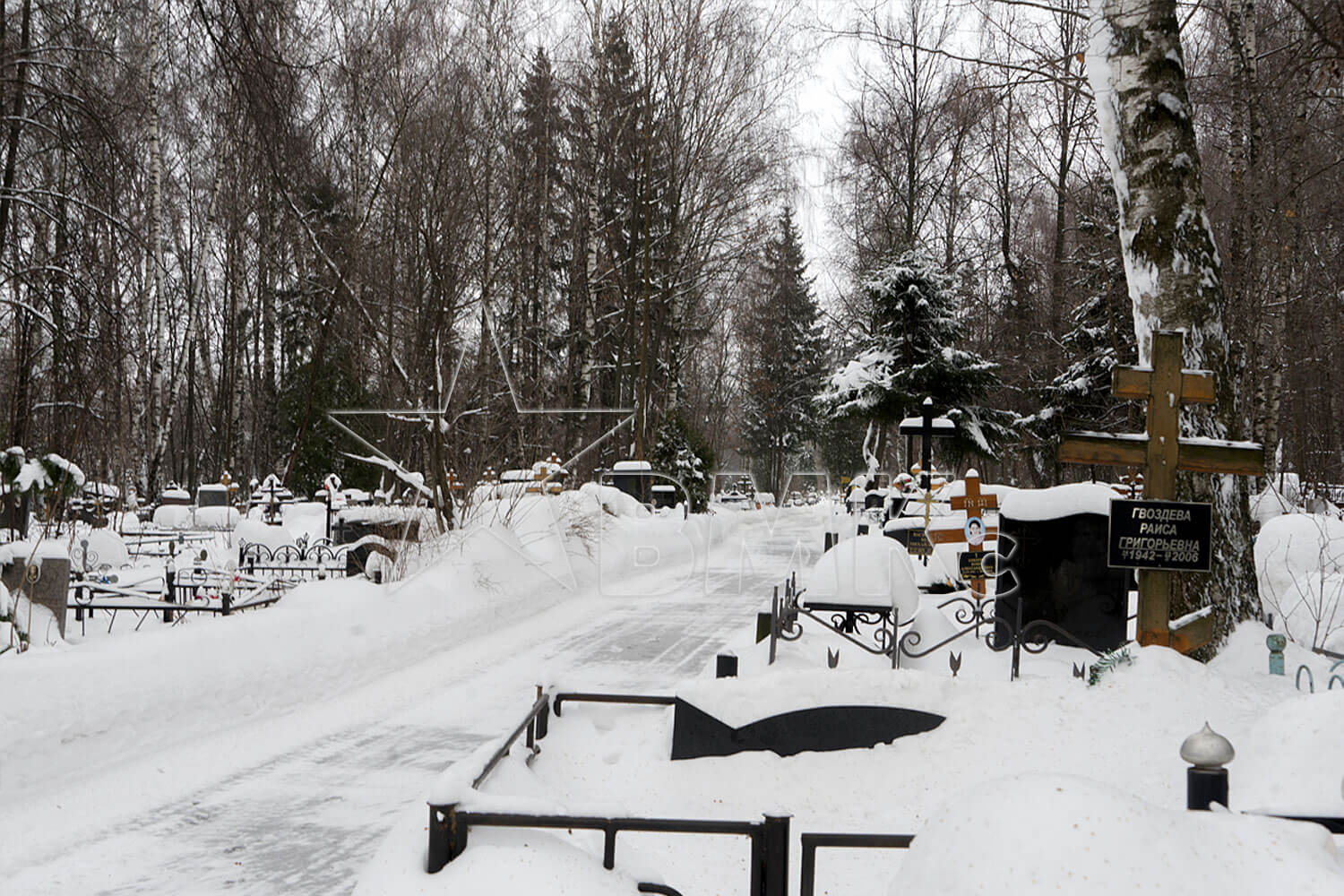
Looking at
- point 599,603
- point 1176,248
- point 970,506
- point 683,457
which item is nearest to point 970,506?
point 970,506

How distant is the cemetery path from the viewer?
15.5ft

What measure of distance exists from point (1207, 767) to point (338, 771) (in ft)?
17.0

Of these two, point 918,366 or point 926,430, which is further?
point 918,366

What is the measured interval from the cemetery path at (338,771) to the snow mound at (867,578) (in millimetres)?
1573

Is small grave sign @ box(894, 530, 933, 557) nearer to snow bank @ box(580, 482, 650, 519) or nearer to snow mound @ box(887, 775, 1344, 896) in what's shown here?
snow bank @ box(580, 482, 650, 519)

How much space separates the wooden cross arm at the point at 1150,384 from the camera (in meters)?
6.59

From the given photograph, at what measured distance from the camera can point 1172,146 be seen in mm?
7656

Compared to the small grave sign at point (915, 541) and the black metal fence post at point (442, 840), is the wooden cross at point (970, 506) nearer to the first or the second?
the small grave sign at point (915, 541)

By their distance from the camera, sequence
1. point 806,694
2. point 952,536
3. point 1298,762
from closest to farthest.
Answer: point 1298,762
point 806,694
point 952,536

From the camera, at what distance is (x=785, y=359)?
5675cm

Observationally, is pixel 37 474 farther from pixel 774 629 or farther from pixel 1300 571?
pixel 1300 571

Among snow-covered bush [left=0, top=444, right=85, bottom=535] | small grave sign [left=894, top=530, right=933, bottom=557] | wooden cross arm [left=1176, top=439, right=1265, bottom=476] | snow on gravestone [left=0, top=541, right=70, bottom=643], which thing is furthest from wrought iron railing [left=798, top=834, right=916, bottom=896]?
small grave sign [left=894, top=530, right=933, bottom=557]

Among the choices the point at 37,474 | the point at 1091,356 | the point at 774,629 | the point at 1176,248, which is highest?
the point at 1091,356

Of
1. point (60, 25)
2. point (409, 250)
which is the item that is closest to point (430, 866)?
point (60, 25)
